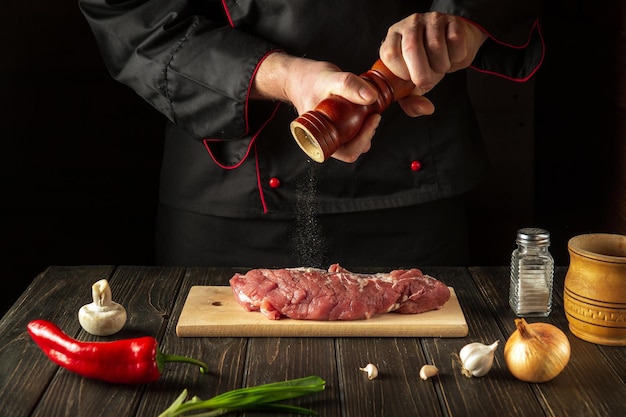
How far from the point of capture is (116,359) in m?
1.54

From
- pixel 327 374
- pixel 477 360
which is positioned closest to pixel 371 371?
pixel 327 374

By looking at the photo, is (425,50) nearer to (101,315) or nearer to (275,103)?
(275,103)

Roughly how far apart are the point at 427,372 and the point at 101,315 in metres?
0.65

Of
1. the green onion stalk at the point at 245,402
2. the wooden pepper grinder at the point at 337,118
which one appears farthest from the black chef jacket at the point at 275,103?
the green onion stalk at the point at 245,402

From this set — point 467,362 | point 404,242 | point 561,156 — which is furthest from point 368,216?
point 561,156

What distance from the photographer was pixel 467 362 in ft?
5.15

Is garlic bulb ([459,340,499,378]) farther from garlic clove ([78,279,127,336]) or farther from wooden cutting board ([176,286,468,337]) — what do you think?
garlic clove ([78,279,127,336])

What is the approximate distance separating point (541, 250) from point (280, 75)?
0.70 meters

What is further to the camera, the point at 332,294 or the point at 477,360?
the point at 332,294

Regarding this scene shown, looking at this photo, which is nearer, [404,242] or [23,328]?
[23,328]

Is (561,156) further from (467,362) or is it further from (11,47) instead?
(11,47)

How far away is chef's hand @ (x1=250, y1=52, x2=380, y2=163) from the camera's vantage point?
167 cm

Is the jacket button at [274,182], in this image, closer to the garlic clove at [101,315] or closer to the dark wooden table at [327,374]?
the dark wooden table at [327,374]

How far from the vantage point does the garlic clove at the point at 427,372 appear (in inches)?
61.1
